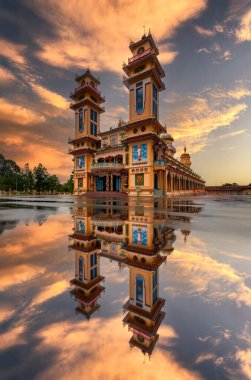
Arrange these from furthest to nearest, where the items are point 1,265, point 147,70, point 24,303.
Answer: point 147,70
point 1,265
point 24,303

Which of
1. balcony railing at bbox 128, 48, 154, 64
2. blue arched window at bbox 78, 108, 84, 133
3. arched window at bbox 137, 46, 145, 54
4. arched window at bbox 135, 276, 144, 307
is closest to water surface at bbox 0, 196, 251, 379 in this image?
arched window at bbox 135, 276, 144, 307

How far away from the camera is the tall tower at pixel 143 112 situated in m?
23.7

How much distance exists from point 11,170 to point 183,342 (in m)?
118

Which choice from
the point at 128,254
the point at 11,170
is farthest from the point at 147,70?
the point at 11,170

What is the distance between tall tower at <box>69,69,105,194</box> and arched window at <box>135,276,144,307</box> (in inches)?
1247

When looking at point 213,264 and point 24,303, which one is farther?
point 213,264

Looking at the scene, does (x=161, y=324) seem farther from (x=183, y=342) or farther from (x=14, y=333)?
(x=14, y=333)

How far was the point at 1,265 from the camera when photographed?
182 cm

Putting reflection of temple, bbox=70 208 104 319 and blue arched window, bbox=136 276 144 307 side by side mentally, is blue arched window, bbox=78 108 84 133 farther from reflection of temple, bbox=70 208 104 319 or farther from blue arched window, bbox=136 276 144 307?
blue arched window, bbox=136 276 144 307

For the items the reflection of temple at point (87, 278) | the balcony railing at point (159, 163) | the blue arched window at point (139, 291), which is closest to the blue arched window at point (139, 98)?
the balcony railing at point (159, 163)

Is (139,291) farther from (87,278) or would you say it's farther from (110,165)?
(110,165)

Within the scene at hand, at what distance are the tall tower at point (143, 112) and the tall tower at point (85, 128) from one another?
10.6m

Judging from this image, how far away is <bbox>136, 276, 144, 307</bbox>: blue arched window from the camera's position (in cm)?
131

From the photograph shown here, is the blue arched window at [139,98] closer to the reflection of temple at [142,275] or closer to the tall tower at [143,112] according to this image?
the tall tower at [143,112]
